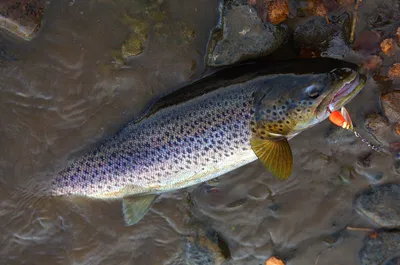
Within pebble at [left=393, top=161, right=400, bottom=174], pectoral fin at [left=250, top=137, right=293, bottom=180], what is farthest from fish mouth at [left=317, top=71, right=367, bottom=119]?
pebble at [left=393, top=161, right=400, bottom=174]

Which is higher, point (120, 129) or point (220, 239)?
point (120, 129)

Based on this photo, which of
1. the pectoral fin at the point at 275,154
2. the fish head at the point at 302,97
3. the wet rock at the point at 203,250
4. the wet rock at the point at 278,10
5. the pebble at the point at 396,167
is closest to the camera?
the fish head at the point at 302,97

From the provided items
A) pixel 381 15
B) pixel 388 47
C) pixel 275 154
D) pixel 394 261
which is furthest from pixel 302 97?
pixel 394 261

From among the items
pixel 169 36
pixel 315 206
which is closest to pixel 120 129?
pixel 169 36

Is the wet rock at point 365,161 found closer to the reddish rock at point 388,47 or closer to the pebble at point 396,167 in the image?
the pebble at point 396,167

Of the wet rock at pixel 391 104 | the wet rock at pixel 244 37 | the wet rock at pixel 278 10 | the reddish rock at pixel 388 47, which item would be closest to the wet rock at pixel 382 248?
the wet rock at pixel 391 104

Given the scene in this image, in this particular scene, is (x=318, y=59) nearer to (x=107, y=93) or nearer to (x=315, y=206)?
(x=315, y=206)

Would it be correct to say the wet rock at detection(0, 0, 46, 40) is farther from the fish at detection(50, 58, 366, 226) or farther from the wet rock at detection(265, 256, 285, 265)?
the wet rock at detection(265, 256, 285, 265)
